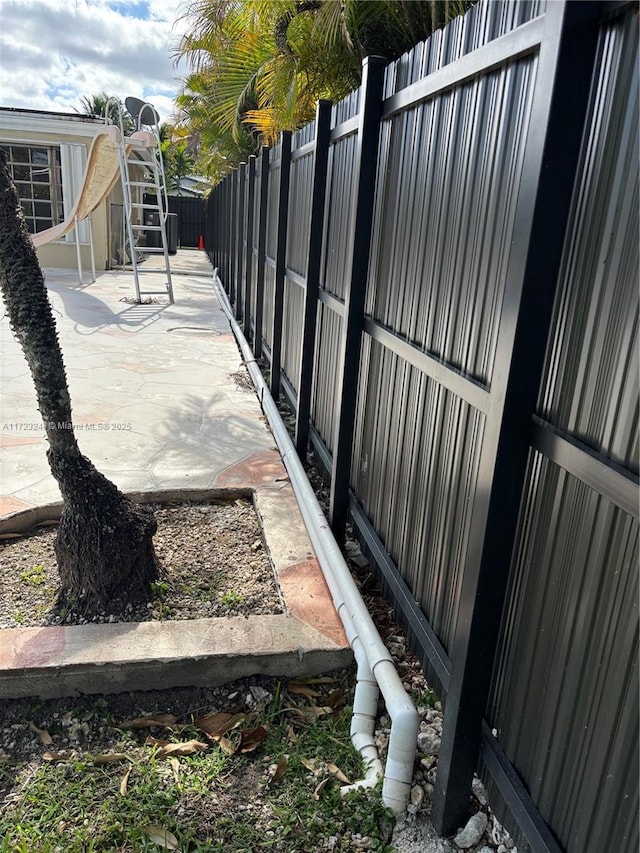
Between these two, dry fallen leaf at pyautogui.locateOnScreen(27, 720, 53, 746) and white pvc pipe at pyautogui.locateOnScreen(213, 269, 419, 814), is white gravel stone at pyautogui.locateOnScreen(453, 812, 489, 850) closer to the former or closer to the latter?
white pvc pipe at pyautogui.locateOnScreen(213, 269, 419, 814)

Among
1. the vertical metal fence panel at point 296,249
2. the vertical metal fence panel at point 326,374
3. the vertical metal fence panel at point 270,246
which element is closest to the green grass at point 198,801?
the vertical metal fence panel at point 326,374

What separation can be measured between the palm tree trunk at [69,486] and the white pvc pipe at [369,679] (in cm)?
72

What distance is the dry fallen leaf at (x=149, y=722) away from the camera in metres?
2.07

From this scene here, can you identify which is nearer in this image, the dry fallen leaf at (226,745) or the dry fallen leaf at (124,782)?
the dry fallen leaf at (124,782)

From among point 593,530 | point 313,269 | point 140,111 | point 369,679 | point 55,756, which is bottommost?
point 55,756

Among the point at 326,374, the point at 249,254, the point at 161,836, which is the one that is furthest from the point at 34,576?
the point at 249,254

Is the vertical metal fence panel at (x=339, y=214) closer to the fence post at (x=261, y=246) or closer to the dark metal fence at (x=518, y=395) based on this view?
the dark metal fence at (x=518, y=395)

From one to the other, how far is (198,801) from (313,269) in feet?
8.67

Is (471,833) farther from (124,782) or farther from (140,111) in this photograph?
(140,111)

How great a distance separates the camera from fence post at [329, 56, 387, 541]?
2.52m

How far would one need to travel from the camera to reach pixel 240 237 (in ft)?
27.6

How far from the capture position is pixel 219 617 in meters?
2.46

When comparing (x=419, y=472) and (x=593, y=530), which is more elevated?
(x=593, y=530)

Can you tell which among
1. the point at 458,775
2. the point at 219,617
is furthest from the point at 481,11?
the point at 219,617
